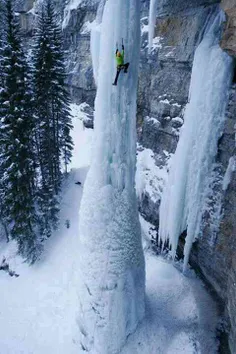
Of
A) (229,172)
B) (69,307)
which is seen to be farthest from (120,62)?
(69,307)

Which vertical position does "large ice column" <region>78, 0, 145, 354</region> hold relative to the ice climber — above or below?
below

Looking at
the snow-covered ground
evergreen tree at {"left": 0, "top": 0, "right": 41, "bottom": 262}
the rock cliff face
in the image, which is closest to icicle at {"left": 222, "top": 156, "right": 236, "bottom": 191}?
the rock cliff face

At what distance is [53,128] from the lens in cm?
1828

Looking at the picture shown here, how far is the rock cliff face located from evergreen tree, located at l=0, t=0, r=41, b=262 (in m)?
6.26

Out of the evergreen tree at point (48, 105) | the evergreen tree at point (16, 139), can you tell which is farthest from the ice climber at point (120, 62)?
the evergreen tree at point (48, 105)

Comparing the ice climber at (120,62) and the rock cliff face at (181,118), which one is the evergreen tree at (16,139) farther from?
the ice climber at (120,62)

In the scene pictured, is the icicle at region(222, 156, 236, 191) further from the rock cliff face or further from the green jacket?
the green jacket

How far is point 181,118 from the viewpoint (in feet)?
42.8

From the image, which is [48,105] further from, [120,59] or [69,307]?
[69,307]

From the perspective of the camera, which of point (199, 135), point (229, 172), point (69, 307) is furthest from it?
point (69, 307)

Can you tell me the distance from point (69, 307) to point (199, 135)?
30.3 feet

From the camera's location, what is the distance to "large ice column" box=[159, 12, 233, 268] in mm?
9875

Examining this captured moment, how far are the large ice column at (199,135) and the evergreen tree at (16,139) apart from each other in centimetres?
776

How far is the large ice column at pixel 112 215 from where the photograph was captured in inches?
317
